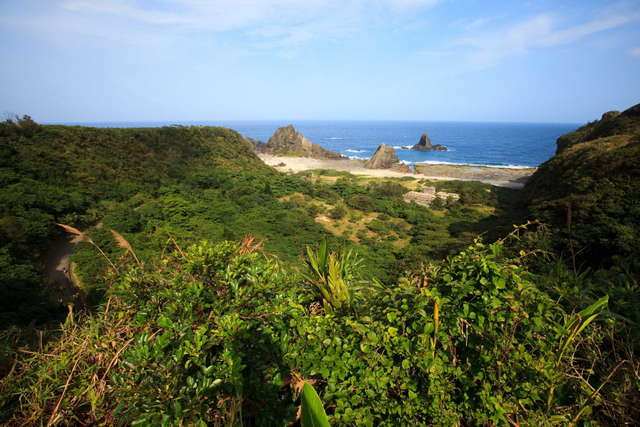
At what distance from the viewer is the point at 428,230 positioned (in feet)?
71.4

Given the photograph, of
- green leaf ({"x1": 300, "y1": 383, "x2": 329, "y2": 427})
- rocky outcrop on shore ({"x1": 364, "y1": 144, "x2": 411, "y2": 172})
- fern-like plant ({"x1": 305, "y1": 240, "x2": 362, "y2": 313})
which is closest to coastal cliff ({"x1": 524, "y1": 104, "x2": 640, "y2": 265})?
fern-like plant ({"x1": 305, "y1": 240, "x2": 362, "y2": 313})

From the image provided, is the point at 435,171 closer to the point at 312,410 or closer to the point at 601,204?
the point at 601,204

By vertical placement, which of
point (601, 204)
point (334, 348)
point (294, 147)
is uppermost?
point (294, 147)

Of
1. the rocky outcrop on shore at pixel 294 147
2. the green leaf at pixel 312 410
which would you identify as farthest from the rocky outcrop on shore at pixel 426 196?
the rocky outcrop on shore at pixel 294 147

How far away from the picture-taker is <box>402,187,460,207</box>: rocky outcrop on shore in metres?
30.6

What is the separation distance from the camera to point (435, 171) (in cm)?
5356

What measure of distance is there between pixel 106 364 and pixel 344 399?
1871mm

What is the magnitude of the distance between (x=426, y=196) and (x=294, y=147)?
46.5m

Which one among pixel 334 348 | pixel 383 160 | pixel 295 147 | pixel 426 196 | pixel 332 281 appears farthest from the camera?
pixel 295 147

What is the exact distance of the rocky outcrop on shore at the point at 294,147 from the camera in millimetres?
71125

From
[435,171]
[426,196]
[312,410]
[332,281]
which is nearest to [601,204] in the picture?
[332,281]

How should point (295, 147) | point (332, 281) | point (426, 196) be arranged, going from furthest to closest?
point (295, 147)
point (426, 196)
point (332, 281)

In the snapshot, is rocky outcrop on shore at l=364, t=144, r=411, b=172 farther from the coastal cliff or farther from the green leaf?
the green leaf

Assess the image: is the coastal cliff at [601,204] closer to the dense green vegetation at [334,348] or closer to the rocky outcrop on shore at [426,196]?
the dense green vegetation at [334,348]
